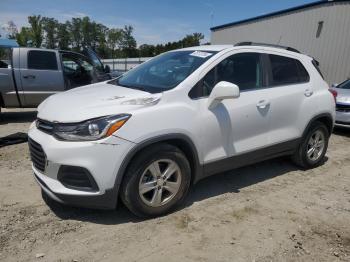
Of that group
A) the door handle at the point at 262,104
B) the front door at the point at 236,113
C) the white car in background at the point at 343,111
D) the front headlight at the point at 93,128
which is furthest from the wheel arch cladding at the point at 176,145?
the white car in background at the point at 343,111

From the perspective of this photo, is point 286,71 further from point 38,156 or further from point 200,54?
point 38,156

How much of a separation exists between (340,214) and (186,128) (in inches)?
82.4

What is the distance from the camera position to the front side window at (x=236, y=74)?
153 inches

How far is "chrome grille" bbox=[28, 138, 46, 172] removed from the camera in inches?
134

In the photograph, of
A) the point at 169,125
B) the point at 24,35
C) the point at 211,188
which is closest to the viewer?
the point at 169,125

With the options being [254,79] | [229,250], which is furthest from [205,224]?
[254,79]

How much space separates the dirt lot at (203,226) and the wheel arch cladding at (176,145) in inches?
19.0

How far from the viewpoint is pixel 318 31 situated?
676 inches

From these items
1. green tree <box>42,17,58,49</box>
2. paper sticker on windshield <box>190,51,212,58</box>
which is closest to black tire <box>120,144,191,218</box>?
paper sticker on windshield <box>190,51,212,58</box>

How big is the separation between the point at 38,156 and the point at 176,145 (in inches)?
55.4

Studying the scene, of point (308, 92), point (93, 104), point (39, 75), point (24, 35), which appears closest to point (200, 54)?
point (93, 104)

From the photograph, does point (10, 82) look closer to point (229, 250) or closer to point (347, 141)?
point (229, 250)

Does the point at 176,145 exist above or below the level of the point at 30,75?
below

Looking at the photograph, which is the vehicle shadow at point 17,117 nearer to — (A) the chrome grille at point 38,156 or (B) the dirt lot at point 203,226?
(B) the dirt lot at point 203,226
